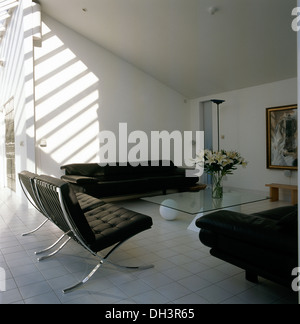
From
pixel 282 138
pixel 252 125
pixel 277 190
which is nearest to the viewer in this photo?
pixel 277 190

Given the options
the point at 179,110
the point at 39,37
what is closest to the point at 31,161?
the point at 39,37

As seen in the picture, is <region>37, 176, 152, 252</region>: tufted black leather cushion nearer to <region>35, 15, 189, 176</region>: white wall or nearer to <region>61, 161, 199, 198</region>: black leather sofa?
<region>61, 161, 199, 198</region>: black leather sofa

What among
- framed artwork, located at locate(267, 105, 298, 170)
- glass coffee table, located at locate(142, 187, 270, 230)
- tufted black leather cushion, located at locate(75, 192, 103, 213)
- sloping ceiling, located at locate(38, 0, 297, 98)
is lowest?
glass coffee table, located at locate(142, 187, 270, 230)

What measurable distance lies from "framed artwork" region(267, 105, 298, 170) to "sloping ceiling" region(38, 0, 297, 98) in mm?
724

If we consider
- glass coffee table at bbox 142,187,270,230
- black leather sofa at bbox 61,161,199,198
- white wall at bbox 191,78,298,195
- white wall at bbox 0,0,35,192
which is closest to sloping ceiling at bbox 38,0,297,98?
white wall at bbox 191,78,298,195

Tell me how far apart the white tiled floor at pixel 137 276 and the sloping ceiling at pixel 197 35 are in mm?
3410

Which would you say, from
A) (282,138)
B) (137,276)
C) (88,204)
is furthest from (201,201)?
(282,138)

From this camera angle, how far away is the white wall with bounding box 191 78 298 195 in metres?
5.82

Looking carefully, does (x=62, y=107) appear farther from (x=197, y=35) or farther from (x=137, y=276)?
(x=137, y=276)

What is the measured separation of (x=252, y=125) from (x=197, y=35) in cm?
241

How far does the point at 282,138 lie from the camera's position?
5.77 meters

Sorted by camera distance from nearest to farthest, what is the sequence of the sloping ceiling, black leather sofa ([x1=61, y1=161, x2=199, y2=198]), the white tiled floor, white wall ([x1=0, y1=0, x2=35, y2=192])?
1. the white tiled floor
2. the sloping ceiling
3. black leather sofa ([x1=61, y1=161, x2=199, y2=198])
4. white wall ([x1=0, y1=0, x2=35, y2=192])
